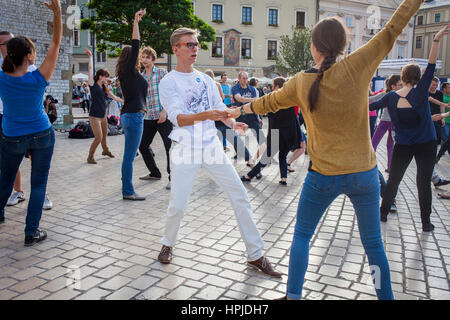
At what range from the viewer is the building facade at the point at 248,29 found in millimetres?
44469

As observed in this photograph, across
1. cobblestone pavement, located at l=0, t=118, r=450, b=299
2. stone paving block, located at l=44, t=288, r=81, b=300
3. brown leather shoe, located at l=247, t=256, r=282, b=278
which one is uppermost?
brown leather shoe, located at l=247, t=256, r=282, b=278

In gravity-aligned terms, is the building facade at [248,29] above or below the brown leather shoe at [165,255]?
above

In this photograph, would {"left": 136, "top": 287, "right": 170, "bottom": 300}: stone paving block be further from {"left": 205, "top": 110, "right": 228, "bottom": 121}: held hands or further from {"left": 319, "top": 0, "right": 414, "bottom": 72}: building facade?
{"left": 319, "top": 0, "right": 414, "bottom": 72}: building facade

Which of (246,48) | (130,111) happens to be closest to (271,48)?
(246,48)

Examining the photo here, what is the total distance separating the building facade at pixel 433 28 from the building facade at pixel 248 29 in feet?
76.3

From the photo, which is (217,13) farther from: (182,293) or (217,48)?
(182,293)

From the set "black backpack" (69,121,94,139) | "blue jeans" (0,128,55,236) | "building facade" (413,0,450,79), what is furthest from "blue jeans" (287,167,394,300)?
"building facade" (413,0,450,79)

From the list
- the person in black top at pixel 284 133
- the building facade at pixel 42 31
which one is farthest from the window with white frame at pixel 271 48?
the person in black top at pixel 284 133

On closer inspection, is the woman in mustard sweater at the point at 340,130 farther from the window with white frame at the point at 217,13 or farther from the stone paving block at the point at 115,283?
the window with white frame at the point at 217,13

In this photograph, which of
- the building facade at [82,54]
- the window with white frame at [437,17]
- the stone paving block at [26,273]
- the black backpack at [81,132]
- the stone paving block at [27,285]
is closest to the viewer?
A: the stone paving block at [27,285]

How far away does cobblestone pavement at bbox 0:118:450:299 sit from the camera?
10.7 ft

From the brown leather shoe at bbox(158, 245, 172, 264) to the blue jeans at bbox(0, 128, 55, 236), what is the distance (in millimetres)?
1445

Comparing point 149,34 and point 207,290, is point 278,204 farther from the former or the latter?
point 149,34

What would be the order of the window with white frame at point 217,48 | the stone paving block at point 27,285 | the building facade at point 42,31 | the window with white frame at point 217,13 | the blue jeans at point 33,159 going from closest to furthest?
the stone paving block at point 27,285 < the blue jeans at point 33,159 < the building facade at point 42,31 < the window with white frame at point 217,13 < the window with white frame at point 217,48
